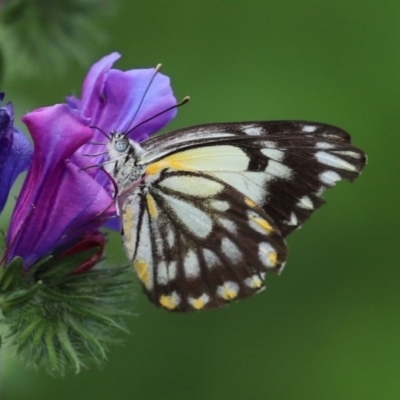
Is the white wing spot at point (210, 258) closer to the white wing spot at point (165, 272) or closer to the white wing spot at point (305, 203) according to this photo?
the white wing spot at point (165, 272)

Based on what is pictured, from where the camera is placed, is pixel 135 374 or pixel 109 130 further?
pixel 135 374

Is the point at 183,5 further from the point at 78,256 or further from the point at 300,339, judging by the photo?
the point at 78,256

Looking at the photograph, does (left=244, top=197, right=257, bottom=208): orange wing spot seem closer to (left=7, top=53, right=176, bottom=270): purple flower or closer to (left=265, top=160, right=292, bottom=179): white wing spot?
(left=265, top=160, right=292, bottom=179): white wing spot

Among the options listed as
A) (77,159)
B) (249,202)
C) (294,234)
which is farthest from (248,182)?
(294,234)

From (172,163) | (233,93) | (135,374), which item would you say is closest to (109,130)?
(172,163)

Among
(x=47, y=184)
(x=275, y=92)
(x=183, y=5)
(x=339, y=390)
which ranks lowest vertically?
(x=339, y=390)

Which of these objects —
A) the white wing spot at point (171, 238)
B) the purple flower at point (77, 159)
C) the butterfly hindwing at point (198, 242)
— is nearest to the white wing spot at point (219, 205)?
the butterfly hindwing at point (198, 242)

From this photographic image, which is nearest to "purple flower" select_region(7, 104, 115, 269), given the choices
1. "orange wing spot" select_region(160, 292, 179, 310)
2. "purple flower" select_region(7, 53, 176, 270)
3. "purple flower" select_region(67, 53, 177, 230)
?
"purple flower" select_region(7, 53, 176, 270)

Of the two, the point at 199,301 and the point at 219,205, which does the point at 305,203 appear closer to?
the point at 219,205
